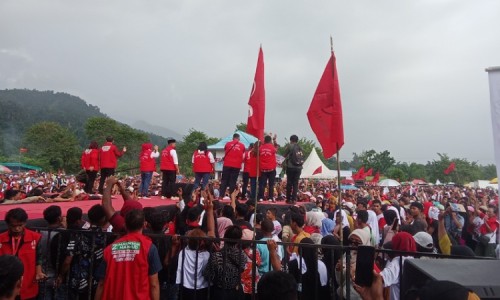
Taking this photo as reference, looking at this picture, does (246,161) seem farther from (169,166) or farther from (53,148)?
(53,148)

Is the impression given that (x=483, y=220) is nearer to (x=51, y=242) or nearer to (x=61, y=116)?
(x=51, y=242)

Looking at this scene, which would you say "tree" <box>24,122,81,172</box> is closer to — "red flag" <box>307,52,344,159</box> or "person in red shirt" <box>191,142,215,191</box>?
"person in red shirt" <box>191,142,215,191</box>

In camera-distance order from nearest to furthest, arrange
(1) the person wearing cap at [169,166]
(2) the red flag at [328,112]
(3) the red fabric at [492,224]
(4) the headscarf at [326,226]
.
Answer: (2) the red flag at [328,112], (4) the headscarf at [326,226], (3) the red fabric at [492,224], (1) the person wearing cap at [169,166]

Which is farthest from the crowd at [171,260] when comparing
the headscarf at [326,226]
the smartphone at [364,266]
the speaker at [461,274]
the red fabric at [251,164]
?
the red fabric at [251,164]

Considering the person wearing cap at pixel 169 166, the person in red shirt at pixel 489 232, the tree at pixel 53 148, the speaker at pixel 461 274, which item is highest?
the tree at pixel 53 148

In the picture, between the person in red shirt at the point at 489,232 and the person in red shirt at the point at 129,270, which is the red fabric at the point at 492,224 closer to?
the person in red shirt at the point at 489,232

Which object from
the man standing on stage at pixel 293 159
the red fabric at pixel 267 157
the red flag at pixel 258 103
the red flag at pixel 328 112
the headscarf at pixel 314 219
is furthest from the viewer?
the red fabric at pixel 267 157

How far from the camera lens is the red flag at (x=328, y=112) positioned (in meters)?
4.74

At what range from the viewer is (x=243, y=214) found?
6844mm

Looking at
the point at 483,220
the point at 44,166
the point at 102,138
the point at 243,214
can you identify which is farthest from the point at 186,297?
the point at 102,138

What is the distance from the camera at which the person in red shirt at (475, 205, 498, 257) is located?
29.5 ft

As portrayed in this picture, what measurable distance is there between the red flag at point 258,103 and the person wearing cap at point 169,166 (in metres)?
5.96

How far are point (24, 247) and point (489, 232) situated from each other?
32.4 ft

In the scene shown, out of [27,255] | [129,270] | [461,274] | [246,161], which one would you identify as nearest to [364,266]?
[461,274]
